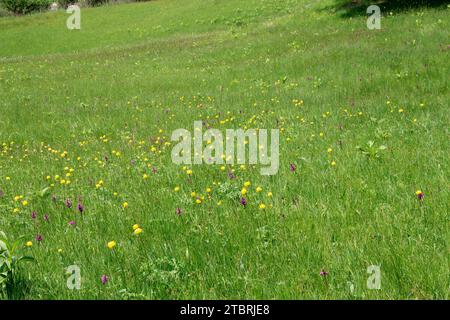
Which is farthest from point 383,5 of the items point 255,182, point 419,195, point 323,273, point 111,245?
point 111,245

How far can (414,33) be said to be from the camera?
1584cm

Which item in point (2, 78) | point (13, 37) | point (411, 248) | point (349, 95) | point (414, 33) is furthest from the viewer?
point (13, 37)

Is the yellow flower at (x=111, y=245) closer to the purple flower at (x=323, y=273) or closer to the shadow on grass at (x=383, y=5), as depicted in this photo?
the purple flower at (x=323, y=273)

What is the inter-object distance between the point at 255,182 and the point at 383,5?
22.5 m

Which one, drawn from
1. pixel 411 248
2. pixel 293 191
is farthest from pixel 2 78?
pixel 411 248

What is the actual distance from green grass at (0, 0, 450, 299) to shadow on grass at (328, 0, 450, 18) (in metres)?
5.30

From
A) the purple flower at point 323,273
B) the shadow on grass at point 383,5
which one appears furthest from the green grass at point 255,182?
the shadow on grass at point 383,5

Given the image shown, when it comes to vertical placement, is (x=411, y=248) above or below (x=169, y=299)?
above

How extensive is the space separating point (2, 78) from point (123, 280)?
2223cm

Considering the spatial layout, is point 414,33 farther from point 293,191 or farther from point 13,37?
point 13,37

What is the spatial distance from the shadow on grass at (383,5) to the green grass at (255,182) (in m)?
5.30

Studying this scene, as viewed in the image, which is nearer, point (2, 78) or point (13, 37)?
point (2, 78)

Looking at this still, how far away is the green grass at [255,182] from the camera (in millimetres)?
3479

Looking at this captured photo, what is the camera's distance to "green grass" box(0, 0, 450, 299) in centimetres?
348
